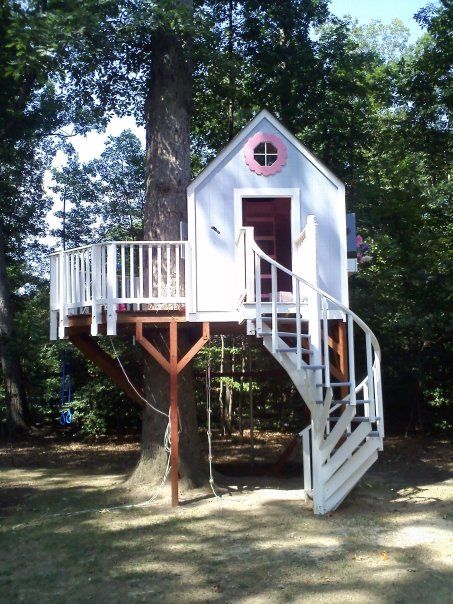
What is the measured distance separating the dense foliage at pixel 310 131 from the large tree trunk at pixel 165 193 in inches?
22.0

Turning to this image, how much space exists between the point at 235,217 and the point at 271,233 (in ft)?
4.99

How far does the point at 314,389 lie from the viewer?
8.03 meters

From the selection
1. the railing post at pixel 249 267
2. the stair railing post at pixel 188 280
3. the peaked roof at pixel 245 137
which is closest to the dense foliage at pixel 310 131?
the peaked roof at pixel 245 137

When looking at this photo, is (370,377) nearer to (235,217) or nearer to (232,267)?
(232,267)

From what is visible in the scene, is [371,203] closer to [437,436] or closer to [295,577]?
[437,436]

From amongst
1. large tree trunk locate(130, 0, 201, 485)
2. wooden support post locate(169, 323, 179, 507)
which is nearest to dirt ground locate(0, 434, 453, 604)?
wooden support post locate(169, 323, 179, 507)

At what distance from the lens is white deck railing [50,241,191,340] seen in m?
8.95

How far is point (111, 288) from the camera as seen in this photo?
8922 mm

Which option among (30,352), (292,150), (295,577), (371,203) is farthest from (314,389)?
(30,352)

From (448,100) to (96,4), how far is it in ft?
25.9

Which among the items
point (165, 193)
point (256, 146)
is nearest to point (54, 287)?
point (165, 193)

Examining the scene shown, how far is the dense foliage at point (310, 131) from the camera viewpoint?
42.2ft

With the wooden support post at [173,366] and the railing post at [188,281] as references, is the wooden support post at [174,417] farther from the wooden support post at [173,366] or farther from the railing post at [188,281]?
the railing post at [188,281]

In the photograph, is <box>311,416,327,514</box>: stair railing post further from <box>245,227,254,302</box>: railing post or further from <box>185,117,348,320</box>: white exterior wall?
<box>185,117,348,320</box>: white exterior wall
